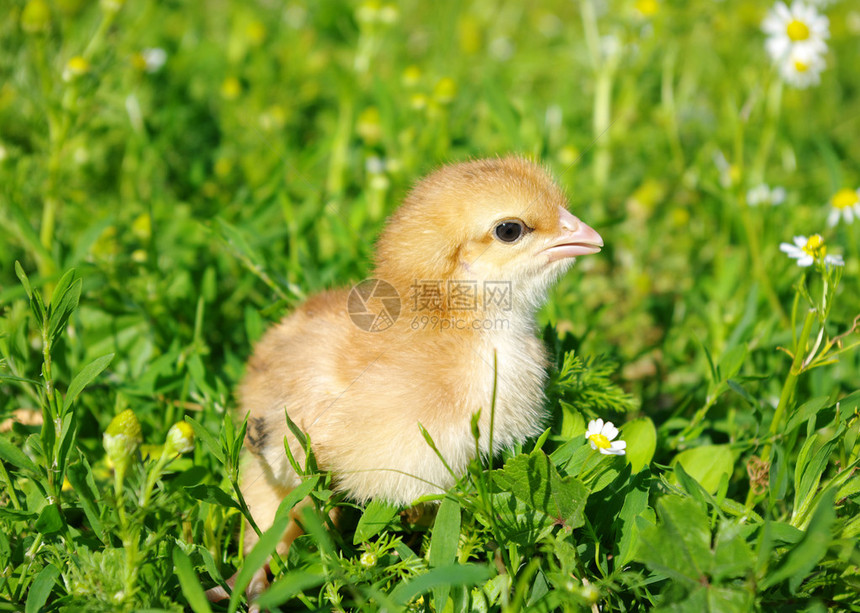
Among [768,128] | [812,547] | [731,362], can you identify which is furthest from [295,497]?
[768,128]

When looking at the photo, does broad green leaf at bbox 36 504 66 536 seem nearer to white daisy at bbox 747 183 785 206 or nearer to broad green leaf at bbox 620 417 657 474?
broad green leaf at bbox 620 417 657 474

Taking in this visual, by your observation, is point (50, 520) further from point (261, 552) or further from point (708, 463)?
point (708, 463)

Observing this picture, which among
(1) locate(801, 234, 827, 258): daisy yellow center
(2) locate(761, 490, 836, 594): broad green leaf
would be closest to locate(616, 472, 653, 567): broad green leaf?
(2) locate(761, 490, 836, 594): broad green leaf

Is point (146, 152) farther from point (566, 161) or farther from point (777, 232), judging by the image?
point (777, 232)

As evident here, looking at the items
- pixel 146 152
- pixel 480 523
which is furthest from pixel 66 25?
pixel 480 523

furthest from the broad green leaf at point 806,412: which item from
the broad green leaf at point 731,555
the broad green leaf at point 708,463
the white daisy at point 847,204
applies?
the white daisy at point 847,204

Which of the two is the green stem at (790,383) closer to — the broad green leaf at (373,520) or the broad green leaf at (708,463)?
the broad green leaf at (708,463)
